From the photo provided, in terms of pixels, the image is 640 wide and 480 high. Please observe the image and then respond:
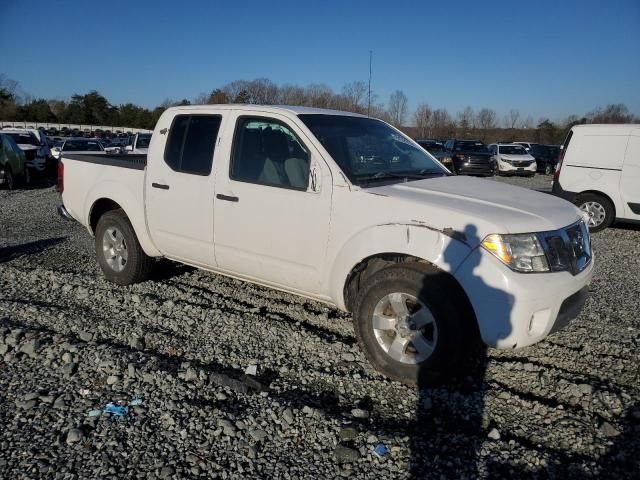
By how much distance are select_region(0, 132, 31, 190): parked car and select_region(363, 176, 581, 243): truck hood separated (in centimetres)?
1423

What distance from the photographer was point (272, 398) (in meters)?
3.30

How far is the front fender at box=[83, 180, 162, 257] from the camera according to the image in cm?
507

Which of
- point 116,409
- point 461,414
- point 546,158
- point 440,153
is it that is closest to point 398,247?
point 461,414

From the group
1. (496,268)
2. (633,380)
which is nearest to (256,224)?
(496,268)

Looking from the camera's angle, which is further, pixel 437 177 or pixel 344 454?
pixel 437 177

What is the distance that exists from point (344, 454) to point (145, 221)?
3245 mm

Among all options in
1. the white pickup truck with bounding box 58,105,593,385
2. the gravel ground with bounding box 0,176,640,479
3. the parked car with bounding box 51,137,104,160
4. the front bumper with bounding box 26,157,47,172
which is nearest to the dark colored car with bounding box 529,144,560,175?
the parked car with bounding box 51,137,104,160

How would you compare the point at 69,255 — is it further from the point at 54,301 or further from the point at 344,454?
the point at 344,454

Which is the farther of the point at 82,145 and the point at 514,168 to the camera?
the point at 514,168

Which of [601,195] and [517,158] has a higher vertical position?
[517,158]

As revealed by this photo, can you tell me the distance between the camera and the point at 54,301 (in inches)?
200

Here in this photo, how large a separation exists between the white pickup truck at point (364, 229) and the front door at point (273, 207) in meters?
0.01

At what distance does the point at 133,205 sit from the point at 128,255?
57 centimetres

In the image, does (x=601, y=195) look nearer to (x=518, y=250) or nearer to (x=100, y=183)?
(x=518, y=250)
